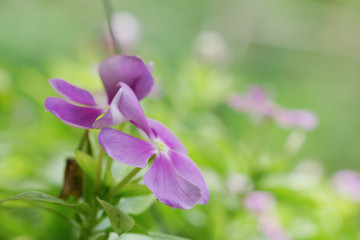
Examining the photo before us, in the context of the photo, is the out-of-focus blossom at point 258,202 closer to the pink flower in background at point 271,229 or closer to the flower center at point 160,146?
the pink flower in background at point 271,229

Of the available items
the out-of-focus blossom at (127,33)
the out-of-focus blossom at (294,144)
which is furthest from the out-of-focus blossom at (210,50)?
the out-of-focus blossom at (294,144)

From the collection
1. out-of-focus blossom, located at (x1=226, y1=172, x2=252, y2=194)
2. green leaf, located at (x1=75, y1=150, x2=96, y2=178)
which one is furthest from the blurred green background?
green leaf, located at (x1=75, y1=150, x2=96, y2=178)

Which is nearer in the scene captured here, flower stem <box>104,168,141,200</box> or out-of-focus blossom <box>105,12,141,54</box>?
flower stem <box>104,168,141,200</box>

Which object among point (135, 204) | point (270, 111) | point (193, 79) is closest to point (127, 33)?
point (193, 79)

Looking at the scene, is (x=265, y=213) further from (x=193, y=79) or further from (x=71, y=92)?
(x=193, y=79)

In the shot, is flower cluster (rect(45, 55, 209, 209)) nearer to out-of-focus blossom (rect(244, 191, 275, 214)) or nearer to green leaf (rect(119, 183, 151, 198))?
green leaf (rect(119, 183, 151, 198))
